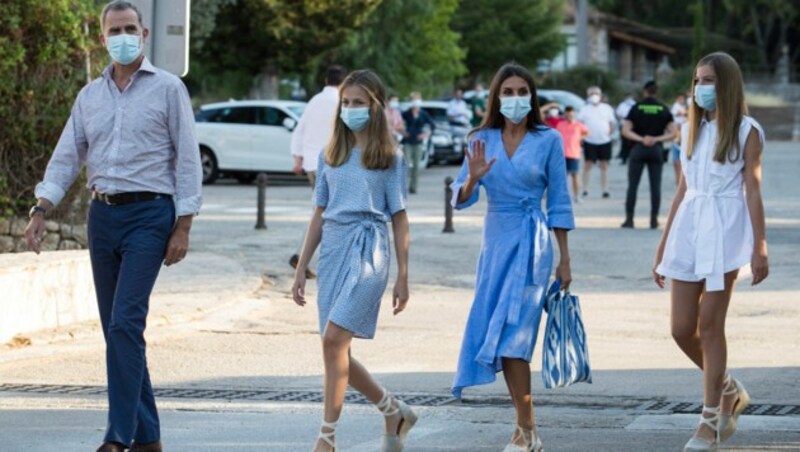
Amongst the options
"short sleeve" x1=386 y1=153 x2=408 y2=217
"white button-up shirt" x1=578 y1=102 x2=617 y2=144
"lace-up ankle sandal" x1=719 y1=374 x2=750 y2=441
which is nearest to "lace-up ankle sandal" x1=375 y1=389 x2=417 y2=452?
"short sleeve" x1=386 y1=153 x2=408 y2=217

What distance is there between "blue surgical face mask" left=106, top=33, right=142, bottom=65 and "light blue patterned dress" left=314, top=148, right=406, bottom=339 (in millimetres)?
1019

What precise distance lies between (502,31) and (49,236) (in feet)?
180

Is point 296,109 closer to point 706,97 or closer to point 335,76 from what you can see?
point 335,76

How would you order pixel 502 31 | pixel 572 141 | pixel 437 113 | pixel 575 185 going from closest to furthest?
pixel 572 141 → pixel 575 185 → pixel 437 113 → pixel 502 31

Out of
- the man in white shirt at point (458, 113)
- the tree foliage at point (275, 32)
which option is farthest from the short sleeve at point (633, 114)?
the man in white shirt at point (458, 113)

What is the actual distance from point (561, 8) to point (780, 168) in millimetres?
41089

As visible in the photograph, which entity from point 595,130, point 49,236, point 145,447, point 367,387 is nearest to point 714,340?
point 367,387

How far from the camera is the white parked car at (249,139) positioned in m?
32.6

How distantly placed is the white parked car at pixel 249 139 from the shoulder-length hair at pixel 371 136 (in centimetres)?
2475

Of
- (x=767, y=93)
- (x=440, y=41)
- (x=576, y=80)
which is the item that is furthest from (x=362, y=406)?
(x=767, y=93)

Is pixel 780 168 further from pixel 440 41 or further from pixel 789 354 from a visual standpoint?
pixel 789 354

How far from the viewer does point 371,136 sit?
7.57m

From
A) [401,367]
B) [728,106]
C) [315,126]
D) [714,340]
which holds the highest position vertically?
[728,106]

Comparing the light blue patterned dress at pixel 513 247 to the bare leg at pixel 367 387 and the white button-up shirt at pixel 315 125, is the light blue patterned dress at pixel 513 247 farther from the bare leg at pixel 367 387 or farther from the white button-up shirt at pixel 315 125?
the white button-up shirt at pixel 315 125
